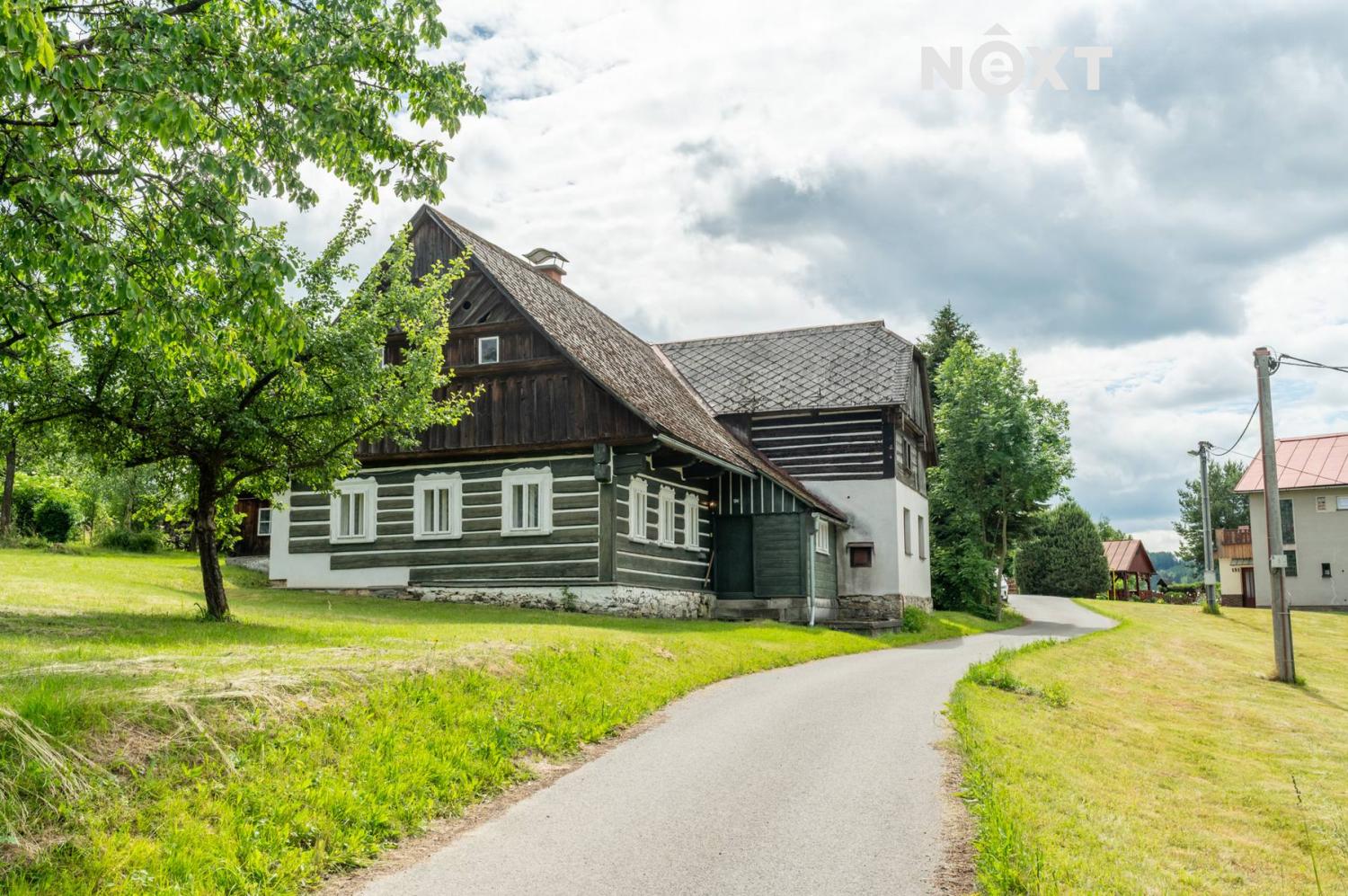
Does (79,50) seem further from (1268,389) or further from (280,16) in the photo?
(1268,389)

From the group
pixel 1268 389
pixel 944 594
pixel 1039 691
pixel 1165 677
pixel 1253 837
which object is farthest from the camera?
pixel 944 594

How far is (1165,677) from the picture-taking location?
22453 millimetres

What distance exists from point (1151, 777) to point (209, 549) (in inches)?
487

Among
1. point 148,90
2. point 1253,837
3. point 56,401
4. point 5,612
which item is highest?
point 148,90

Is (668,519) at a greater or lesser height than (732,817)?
greater

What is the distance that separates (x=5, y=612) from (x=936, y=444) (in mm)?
35990

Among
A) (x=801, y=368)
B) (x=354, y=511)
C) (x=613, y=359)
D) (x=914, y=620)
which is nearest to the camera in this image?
(x=354, y=511)

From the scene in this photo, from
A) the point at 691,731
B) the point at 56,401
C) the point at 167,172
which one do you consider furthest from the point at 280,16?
the point at 691,731

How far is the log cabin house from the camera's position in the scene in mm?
24141

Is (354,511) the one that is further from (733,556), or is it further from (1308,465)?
(1308,465)

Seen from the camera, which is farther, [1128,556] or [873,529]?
[1128,556]

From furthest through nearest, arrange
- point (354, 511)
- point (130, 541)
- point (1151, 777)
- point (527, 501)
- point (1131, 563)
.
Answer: point (1131, 563) < point (130, 541) < point (354, 511) < point (527, 501) < point (1151, 777)

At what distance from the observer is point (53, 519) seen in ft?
129

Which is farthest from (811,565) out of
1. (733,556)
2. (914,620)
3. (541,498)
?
(541,498)
